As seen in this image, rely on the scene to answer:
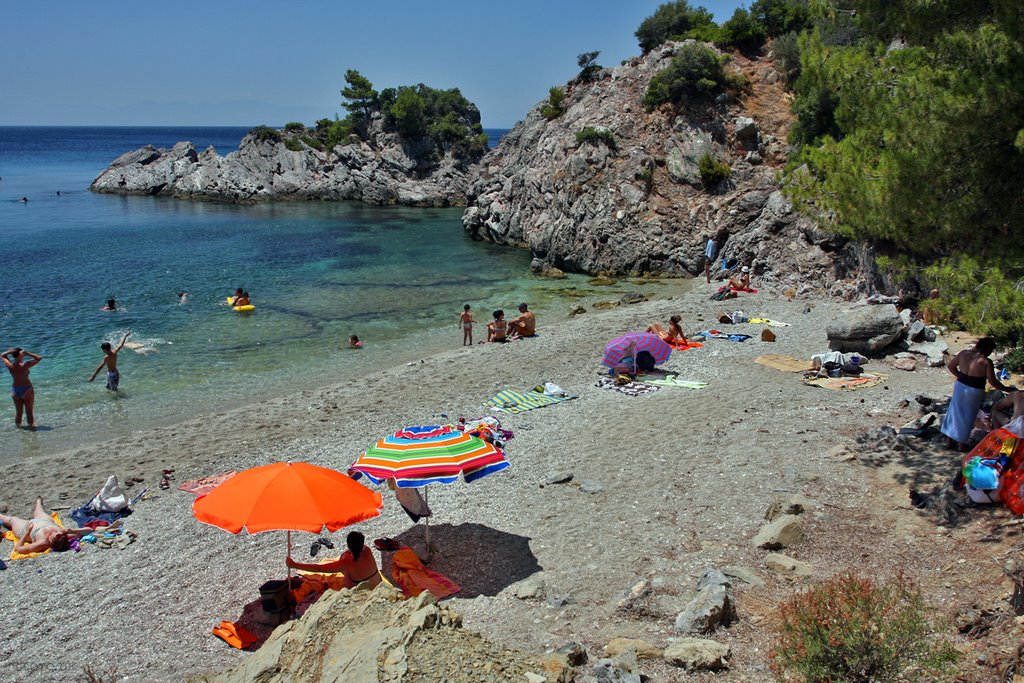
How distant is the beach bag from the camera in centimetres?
1139

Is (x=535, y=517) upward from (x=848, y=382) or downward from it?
downward

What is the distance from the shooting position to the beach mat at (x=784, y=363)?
16828 millimetres

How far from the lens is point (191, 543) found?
1017 cm

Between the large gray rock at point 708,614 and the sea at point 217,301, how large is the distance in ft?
44.9

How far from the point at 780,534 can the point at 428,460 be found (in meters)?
4.22

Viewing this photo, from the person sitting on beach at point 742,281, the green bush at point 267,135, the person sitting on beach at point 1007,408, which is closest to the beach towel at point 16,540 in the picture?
the person sitting on beach at point 1007,408

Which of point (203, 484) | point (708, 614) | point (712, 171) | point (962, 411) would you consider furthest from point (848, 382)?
point (712, 171)

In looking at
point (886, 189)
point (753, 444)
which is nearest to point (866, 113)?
point (886, 189)

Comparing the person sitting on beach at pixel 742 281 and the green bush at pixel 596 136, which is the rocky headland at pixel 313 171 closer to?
the green bush at pixel 596 136

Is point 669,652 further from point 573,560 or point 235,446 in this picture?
point 235,446

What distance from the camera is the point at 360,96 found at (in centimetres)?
7769

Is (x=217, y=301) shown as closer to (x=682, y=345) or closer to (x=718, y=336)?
(x=682, y=345)

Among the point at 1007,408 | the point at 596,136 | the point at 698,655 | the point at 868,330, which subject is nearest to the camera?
the point at 698,655

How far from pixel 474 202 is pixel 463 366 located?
31.0 m
